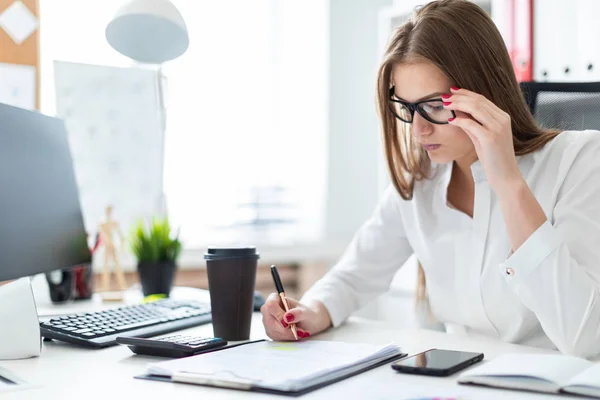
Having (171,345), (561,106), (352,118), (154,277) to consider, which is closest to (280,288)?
(171,345)

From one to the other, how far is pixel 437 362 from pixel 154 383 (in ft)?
1.14

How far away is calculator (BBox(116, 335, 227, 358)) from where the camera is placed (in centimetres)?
99

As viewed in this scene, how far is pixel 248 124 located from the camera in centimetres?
A: 301

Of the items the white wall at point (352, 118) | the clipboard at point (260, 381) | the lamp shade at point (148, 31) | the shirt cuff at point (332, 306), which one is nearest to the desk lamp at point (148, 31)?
the lamp shade at point (148, 31)

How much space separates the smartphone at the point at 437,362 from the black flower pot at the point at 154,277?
0.84 m

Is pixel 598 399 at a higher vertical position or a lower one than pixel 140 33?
lower

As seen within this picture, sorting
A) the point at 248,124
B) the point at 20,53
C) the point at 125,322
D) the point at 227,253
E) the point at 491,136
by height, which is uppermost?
the point at 20,53

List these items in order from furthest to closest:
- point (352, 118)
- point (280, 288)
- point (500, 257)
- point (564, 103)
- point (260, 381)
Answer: point (352, 118) → point (564, 103) → point (500, 257) → point (280, 288) → point (260, 381)

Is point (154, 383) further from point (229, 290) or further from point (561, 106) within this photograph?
point (561, 106)

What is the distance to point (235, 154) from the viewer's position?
2979mm

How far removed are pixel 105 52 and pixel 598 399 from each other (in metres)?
2.26

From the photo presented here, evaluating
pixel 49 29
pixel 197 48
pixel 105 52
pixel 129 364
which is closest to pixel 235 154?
pixel 197 48

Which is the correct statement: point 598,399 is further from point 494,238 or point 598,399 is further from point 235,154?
point 235,154

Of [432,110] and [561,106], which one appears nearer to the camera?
[432,110]
